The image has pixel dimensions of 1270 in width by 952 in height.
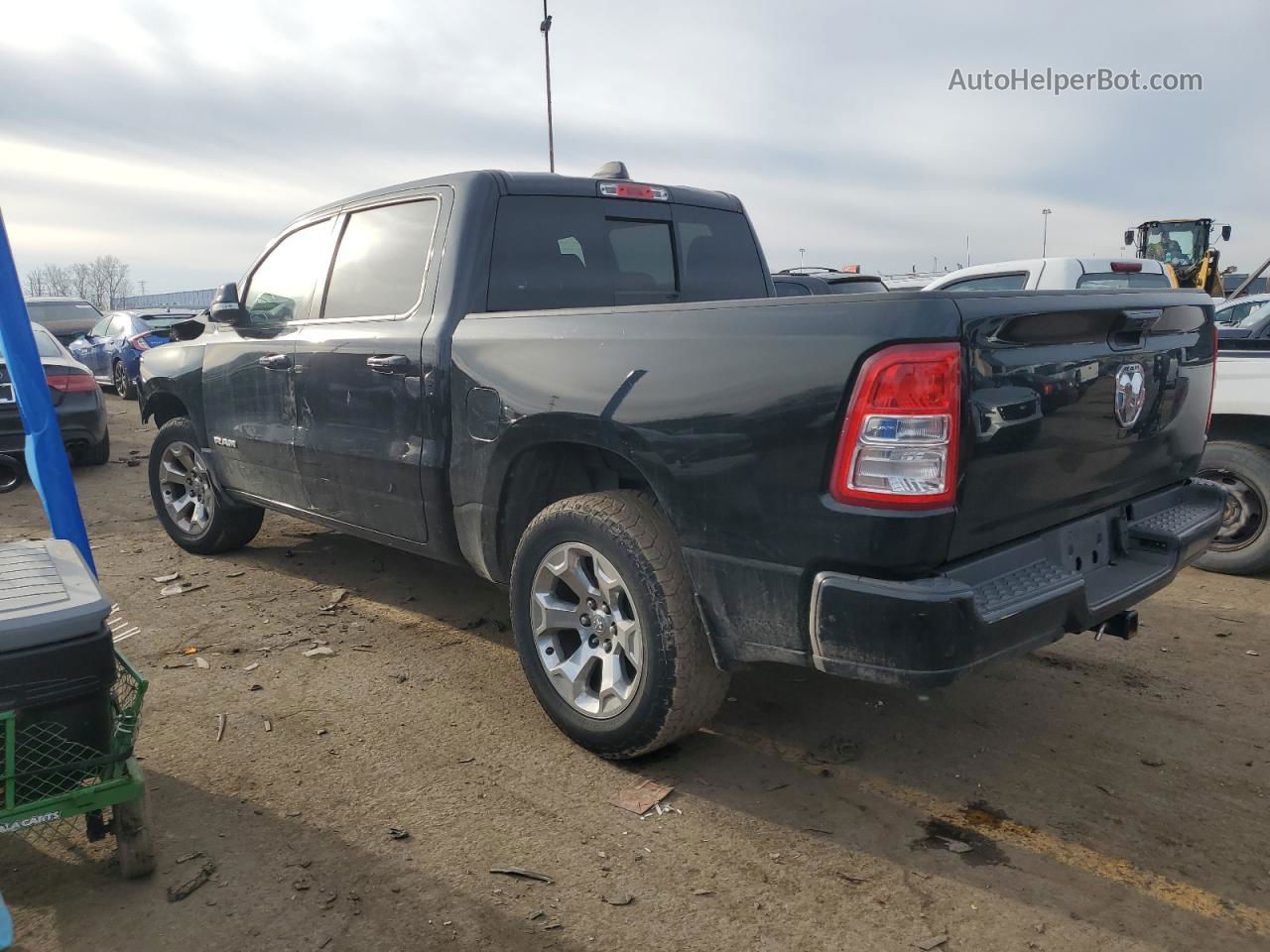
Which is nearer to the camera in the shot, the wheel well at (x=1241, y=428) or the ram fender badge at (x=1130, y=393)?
the ram fender badge at (x=1130, y=393)

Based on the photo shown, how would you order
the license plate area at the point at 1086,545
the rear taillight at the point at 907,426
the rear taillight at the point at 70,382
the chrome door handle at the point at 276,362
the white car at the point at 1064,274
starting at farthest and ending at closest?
the rear taillight at the point at 70,382
the white car at the point at 1064,274
the chrome door handle at the point at 276,362
the license plate area at the point at 1086,545
the rear taillight at the point at 907,426

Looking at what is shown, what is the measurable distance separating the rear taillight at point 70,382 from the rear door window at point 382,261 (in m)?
5.56

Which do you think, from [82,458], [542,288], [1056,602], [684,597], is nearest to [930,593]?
[1056,602]

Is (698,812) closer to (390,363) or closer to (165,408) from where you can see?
(390,363)

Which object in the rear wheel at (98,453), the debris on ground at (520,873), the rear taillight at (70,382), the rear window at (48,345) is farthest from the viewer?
the rear wheel at (98,453)

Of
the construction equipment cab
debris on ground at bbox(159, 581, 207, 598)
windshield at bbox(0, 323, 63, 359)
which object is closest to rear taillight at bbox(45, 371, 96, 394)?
windshield at bbox(0, 323, 63, 359)

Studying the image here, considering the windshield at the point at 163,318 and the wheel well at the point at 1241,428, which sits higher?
the windshield at the point at 163,318

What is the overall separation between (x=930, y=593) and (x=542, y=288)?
2173 mm

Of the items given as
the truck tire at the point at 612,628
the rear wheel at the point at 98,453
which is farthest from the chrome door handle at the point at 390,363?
the rear wheel at the point at 98,453

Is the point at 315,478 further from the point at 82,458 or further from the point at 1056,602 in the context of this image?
the point at 82,458

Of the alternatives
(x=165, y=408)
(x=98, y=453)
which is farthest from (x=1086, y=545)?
(x=98, y=453)

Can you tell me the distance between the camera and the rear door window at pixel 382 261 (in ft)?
12.8

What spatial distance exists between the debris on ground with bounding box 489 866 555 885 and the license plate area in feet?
5.62

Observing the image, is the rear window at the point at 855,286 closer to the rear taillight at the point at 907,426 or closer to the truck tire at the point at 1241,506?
the truck tire at the point at 1241,506
